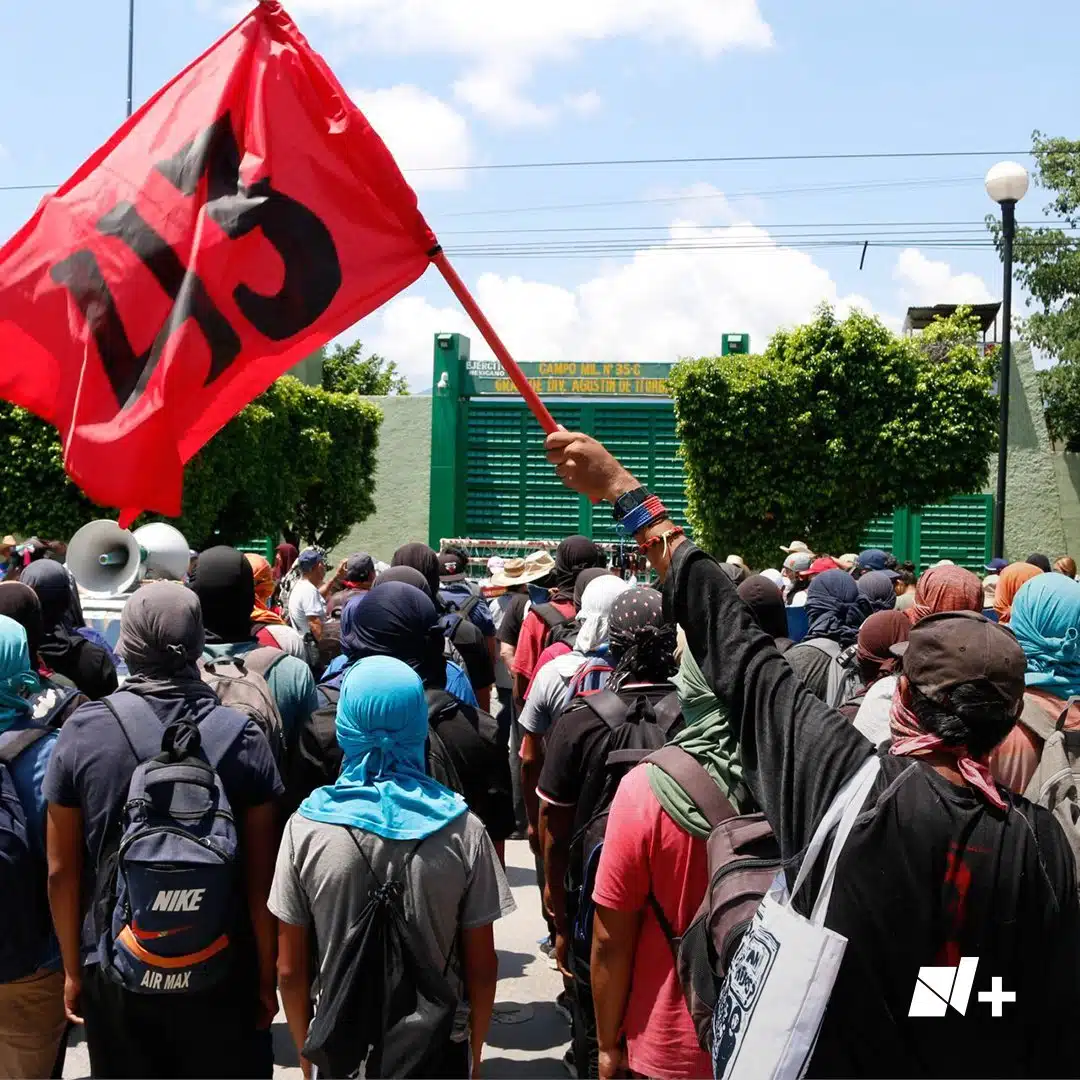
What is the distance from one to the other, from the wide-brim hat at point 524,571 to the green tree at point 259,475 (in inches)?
472

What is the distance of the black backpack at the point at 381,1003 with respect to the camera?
298 cm

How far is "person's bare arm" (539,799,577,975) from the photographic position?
15.1 ft

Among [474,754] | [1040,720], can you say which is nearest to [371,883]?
[474,754]

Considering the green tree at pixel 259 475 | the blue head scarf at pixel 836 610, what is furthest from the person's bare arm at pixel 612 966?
the green tree at pixel 259 475

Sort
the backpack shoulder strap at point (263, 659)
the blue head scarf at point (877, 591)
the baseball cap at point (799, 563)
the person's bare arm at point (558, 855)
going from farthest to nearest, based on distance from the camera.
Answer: the baseball cap at point (799, 563)
the blue head scarf at point (877, 591)
the backpack shoulder strap at point (263, 659)
the person's bare arm at point (558, 855)

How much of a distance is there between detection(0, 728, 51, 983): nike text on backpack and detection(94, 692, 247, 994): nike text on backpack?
449mm

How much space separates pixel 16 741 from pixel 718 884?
7.51 feet

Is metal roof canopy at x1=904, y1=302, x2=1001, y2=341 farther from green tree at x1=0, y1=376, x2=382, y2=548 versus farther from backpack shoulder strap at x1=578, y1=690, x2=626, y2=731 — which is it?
backpack shoulder strap at x1=578, y1=690, x2=626, y2=731

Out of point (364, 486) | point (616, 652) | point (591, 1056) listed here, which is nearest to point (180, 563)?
point (616, 652)

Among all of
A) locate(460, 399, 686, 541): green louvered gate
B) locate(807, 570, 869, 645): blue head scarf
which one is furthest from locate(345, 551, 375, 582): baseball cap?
locate(460, 399, 686, 541): green louvered gate

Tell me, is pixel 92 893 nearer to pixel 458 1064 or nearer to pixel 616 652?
pixel 458 1064

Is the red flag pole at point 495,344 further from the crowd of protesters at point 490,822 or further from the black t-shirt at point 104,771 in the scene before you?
the black t-shirt at point 104,771

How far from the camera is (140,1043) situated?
3.37 meters

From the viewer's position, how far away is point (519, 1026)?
220 inches
